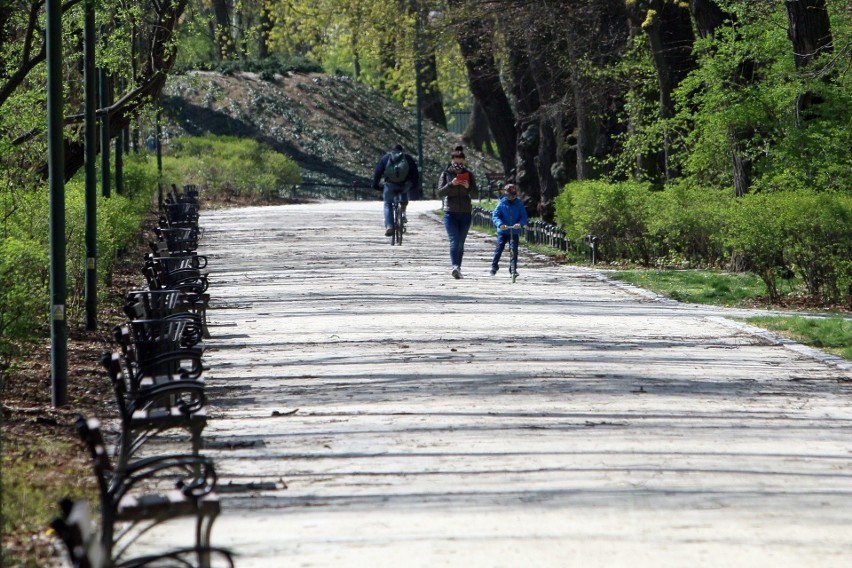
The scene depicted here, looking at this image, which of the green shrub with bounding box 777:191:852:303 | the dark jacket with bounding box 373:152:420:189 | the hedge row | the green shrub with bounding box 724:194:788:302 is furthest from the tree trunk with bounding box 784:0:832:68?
the dark jacket with bounding box 373:152:420:189

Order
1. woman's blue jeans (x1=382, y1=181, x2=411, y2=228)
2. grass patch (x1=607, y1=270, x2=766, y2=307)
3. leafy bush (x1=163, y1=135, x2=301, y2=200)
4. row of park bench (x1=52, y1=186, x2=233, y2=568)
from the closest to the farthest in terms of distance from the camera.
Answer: row of park bench (x1=52, y1=186, x2=233, y2=568)
grass patch (x1=607, y1=270, x2=766, y2=307)
woman's blue jeans (x1=382, y1=181, x2=411, y2=228)
leafy bush (x1=163, y1=135, x2=301, y2=200)

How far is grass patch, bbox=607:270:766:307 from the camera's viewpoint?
18719 mm

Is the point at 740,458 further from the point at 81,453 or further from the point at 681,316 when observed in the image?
the point at 681,316

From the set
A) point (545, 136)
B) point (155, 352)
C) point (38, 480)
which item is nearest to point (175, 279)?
point (155, 352)

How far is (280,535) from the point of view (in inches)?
260

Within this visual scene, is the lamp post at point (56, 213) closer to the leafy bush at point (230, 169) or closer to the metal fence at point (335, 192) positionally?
the leafy bush at point (230, 169)

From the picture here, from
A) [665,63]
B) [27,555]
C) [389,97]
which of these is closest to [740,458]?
[27,555]

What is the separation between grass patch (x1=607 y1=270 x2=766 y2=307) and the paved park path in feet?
4.45

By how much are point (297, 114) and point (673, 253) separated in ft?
162

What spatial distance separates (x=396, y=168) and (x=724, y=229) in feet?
25.4

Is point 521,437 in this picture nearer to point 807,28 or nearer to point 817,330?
point 817,330

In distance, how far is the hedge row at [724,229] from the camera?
17.3 meters

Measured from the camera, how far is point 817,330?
1469 cm

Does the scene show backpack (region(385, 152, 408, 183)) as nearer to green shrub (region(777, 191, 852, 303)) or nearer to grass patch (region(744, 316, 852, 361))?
green shrub (region(777, 191, 852, 303))
